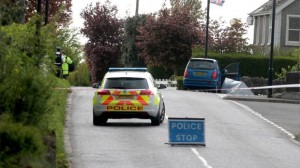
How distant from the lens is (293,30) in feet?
225

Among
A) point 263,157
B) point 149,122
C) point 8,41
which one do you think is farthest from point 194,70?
point 8,41

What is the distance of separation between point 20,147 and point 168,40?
5760cm

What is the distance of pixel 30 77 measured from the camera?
52.9ft

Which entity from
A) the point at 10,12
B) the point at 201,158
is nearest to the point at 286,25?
the point at 201,158

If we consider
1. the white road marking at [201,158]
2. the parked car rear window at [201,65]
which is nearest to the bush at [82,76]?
the parked car rear window at [201,65]

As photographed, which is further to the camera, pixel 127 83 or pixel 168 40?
pixel 168 40

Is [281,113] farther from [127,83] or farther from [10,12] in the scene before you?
[10,12]

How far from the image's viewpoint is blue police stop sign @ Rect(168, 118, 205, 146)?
75.6 ft

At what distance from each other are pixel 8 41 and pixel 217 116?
16841 millimetres

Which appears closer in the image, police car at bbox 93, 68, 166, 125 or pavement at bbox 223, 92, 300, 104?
police car at bbox 93, 68, 166, 125

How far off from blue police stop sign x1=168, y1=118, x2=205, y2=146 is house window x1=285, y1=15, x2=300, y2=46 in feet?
152

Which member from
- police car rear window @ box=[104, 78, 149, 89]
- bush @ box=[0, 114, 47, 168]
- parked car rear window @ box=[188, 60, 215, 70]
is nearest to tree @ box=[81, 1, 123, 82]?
parked car rear window @ box=[188, 60, 215, 70]

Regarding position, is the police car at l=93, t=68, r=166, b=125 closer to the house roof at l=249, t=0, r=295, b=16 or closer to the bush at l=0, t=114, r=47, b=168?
the bush at l=0, t=114, r=47, b=168

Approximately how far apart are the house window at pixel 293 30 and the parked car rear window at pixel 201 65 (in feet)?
66.0
